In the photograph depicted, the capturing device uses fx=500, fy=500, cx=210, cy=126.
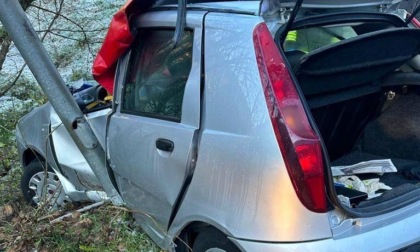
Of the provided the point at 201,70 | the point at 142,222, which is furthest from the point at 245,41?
the point at 142,222

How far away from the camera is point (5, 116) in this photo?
7.44 m

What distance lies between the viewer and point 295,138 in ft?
6.59

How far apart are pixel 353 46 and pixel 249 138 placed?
0.81 meters

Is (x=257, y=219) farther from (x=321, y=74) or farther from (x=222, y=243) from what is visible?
(x=321, y=74)

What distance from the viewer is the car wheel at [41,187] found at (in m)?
4.14

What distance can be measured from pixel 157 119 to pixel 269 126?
936 millimetres

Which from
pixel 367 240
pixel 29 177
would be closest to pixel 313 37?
pixel 367 240

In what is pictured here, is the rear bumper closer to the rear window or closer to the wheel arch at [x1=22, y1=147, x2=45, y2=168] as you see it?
the rear window

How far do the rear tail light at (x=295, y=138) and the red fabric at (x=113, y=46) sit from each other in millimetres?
1220

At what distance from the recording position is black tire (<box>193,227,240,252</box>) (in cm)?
234

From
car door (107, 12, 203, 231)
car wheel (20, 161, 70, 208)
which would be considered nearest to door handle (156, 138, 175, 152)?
car door (107, 12, 203, 231)

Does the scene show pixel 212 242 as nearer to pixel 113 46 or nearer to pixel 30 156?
pixel 113 46

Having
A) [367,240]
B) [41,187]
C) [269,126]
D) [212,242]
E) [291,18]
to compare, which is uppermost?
[291,18]

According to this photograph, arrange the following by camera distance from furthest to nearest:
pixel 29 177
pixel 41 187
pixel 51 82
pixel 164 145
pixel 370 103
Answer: pixel 29 177 < pixel 41 187 < pixel 370 103 < pixel 51 82 < pixel 164 145
